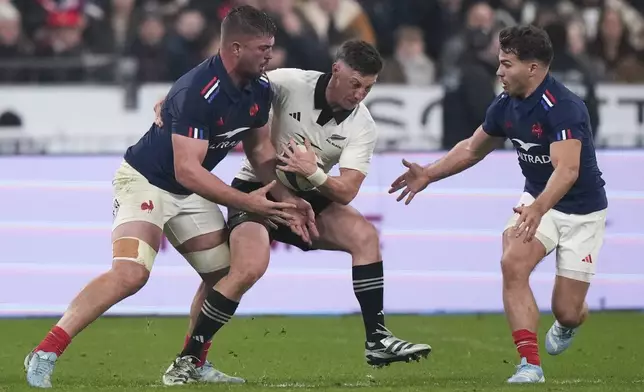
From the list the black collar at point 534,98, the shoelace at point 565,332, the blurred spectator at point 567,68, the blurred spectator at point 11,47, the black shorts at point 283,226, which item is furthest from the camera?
the blurred spectator at point 11,47

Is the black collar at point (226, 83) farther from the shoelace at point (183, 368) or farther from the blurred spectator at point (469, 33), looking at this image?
the blurred spectator at point (469, 33)

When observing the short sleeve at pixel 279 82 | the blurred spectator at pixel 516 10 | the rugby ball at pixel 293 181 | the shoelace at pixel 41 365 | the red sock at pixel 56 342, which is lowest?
the shoelace at pixel 41 365

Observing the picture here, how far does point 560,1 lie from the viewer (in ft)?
61.4

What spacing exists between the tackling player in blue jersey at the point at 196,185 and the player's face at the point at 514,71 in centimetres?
142

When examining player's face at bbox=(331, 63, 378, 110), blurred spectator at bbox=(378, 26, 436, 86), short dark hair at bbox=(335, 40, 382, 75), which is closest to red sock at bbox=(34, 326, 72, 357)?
player's face at bbox=(331, 63, 378, 110)

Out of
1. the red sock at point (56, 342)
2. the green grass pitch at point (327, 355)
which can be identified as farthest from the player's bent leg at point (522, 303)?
the red sock at point (56, 342)

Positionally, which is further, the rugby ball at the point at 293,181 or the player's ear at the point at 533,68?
the rugby ball at the point at 293,181

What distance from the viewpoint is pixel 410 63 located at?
→ 17.2m

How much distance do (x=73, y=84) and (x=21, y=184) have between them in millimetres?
4050

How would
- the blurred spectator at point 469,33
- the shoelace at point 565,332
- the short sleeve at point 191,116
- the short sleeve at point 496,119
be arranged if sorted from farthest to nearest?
the blurred spectator at point 469,33, the shoelace at point 565,332, the short sleeve at point 496,119, the short sleeve at point 191,116

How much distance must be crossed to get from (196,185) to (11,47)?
919cm

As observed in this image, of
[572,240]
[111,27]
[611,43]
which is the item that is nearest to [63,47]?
[111,27]

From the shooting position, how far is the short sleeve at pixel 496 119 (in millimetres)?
8727

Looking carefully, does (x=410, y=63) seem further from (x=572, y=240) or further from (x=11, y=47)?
(x=572, y=240)
